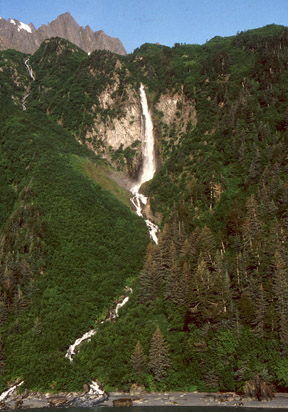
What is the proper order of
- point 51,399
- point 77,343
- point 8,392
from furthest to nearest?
point 77,343, point 8,392, point 51,399

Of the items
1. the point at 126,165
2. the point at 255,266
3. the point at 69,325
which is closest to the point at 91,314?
the point at 69,325

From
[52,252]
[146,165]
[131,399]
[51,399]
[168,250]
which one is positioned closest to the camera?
[131,399]

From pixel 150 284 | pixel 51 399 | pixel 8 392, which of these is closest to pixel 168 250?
pixel 150 284

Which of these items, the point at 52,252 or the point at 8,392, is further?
→ the point at 52,252

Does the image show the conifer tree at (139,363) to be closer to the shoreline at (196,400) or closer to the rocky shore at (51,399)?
the shoreline at (196,400)

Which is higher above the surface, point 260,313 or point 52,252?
point 52,252

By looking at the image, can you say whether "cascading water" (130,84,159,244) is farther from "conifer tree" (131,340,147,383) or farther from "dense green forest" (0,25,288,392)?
"conifer tree" (131,340,147,383)

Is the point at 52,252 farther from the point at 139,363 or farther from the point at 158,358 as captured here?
the point at 158,358
